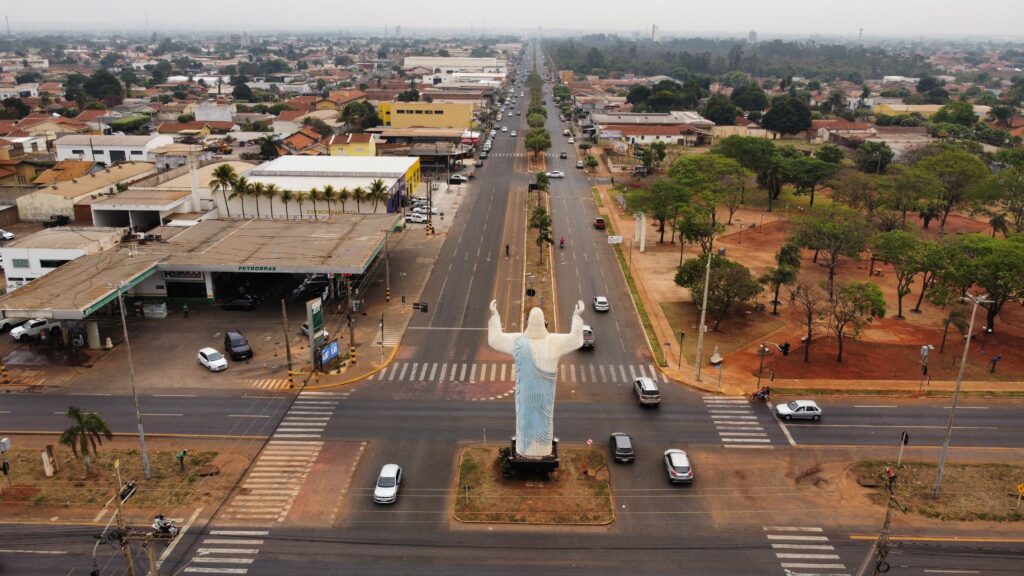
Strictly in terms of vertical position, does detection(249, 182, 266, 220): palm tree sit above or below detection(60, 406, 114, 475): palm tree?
above

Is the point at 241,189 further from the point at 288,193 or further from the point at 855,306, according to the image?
→ the point at 855,306

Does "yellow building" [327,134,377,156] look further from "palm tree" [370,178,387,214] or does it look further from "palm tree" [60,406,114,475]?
"palm tree" [60,406,114,475]

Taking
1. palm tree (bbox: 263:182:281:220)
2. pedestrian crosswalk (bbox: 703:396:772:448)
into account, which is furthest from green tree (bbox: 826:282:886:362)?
palm tree (bbox: 263:182:281:220)

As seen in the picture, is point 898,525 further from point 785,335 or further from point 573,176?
point 573,176

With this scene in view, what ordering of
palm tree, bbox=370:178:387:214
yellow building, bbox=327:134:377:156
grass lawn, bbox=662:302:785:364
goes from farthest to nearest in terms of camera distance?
yellow building, bbox=327:134:377:156, palm tree, bbox=370:178:387:214, grass lawn, bbox=662:302:785:364

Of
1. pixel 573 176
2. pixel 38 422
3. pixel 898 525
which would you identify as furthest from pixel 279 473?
pixel 573 176
